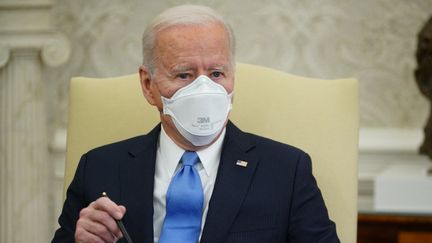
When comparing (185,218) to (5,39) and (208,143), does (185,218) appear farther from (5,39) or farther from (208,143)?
Answer: (5,39)

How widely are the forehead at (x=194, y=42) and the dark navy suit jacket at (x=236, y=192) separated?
0.26 metres

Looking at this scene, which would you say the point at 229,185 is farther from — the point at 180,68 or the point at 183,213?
the point at 180,68

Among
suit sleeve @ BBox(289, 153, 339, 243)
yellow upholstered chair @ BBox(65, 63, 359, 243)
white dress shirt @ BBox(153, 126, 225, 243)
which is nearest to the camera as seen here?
suit sleeve @ BBox(289, 153, 339, 243)

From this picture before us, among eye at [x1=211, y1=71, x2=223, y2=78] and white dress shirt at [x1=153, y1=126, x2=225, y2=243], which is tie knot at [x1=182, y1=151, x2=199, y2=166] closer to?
white dress shirt at [x1=153, y1=126, x2=225, y2=243]

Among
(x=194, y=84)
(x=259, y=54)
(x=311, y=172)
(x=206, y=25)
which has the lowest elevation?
(x=311, y=172)

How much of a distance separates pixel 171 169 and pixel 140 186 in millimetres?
98

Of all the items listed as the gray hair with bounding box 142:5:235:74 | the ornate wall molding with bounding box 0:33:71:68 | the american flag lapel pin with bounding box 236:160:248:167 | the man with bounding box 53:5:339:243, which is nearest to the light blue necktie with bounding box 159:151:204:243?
the man with bounding box 53:5:339:243

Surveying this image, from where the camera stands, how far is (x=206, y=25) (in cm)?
228

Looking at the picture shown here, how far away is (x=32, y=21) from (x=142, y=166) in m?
1.88

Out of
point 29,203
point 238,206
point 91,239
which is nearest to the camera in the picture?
point 91,239

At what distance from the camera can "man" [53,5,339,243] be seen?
88.9 inches

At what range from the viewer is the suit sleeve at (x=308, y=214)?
222cm

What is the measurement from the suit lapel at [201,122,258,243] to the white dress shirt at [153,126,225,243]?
34mm

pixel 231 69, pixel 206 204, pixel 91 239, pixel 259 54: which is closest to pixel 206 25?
pixel 231 69
